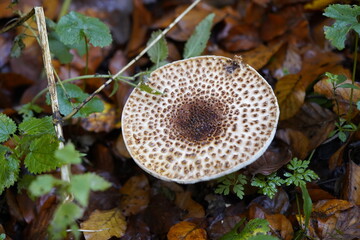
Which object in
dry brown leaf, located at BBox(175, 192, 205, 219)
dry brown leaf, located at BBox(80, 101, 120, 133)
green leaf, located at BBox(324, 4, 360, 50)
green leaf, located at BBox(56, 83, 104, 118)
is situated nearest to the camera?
Result: green leaf, located at BBox(324, 4, 360, 50)

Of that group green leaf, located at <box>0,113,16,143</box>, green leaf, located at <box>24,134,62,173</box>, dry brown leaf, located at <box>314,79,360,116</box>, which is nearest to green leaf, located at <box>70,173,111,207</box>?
green leaf, located at <box>24,134,62,173</box>

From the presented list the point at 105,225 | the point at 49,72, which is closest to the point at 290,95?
the point at 105,225

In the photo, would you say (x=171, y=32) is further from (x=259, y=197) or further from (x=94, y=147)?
(x=259, y=197)

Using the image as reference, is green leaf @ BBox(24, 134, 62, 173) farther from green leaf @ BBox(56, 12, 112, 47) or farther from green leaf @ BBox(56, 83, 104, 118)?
green leaf @ BBox(56, 12, 112, 47)

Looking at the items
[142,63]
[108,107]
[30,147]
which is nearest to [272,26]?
[142,63]

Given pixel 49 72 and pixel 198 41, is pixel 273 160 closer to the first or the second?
pixel 198 41
